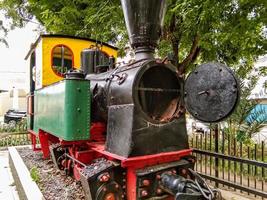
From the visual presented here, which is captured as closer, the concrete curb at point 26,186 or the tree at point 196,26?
the concrete curb at point 26,186

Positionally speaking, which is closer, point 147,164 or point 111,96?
point 147,164

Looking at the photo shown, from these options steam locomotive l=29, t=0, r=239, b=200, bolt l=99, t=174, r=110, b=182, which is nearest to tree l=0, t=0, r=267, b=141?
steam locomotive l=29, t=0, r=239, b=200

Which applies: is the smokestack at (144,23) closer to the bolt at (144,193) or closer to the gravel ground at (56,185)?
the bolt at (144,193)

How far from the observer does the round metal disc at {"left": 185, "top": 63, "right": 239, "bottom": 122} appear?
9.60 ft

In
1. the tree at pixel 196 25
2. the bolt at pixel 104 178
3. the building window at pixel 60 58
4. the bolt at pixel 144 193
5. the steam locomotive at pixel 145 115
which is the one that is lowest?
the bolt at pixel 144 193

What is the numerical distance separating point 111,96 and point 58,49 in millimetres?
2757

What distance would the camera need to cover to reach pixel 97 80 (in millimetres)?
4402

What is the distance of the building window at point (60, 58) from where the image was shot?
574cm

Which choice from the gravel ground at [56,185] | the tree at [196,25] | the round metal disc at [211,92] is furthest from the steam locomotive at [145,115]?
the tree at [196,25]

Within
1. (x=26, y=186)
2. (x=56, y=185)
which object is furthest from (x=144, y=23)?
(x=26, y=186)

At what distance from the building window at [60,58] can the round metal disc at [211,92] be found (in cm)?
327

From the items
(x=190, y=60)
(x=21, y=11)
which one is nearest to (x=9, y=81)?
(x=21, y=11)

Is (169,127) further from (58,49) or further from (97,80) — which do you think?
(58,49)

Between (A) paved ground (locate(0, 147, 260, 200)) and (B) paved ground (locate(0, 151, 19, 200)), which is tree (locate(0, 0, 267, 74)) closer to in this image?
(A) paved ground (locate(0, 147, 260, 200))
